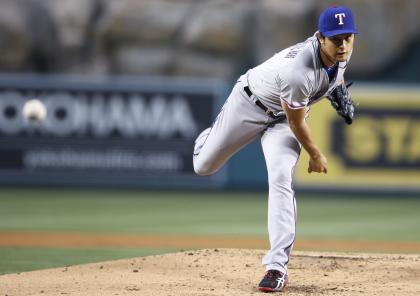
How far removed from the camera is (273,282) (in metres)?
5.10

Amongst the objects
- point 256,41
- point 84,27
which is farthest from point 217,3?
point 84,27

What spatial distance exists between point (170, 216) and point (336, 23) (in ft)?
19.0

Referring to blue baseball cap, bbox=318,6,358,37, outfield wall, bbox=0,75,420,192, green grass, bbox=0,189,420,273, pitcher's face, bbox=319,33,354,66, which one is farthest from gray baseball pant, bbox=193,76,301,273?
outfield wall, bbox=0,75,420,192

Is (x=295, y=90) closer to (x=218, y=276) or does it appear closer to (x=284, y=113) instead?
(x=284, y=113)

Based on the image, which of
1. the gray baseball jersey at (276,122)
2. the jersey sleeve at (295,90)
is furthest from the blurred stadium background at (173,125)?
the jersey sleeve at (295,90)

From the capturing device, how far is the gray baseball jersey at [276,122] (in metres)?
5.03

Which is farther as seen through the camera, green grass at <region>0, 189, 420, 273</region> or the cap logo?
green grass at <region>0, 189, 420, 273</region>

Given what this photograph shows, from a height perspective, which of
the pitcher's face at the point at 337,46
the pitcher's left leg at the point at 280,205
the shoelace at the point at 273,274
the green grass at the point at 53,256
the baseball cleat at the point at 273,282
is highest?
the pitcher's face at the point at 337,46

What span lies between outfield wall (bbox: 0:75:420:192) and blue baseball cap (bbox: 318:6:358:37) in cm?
787

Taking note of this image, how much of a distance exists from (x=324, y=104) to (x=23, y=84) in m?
4.31

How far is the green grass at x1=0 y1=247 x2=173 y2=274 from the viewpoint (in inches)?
258

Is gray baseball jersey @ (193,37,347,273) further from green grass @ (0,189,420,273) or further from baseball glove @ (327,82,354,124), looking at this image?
green grass @ (0,189,420,273)

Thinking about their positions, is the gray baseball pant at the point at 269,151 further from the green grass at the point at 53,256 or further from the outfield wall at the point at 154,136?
the outfield wall at the point at 154,136

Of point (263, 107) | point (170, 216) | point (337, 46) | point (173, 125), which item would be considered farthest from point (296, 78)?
point (173, 125)
